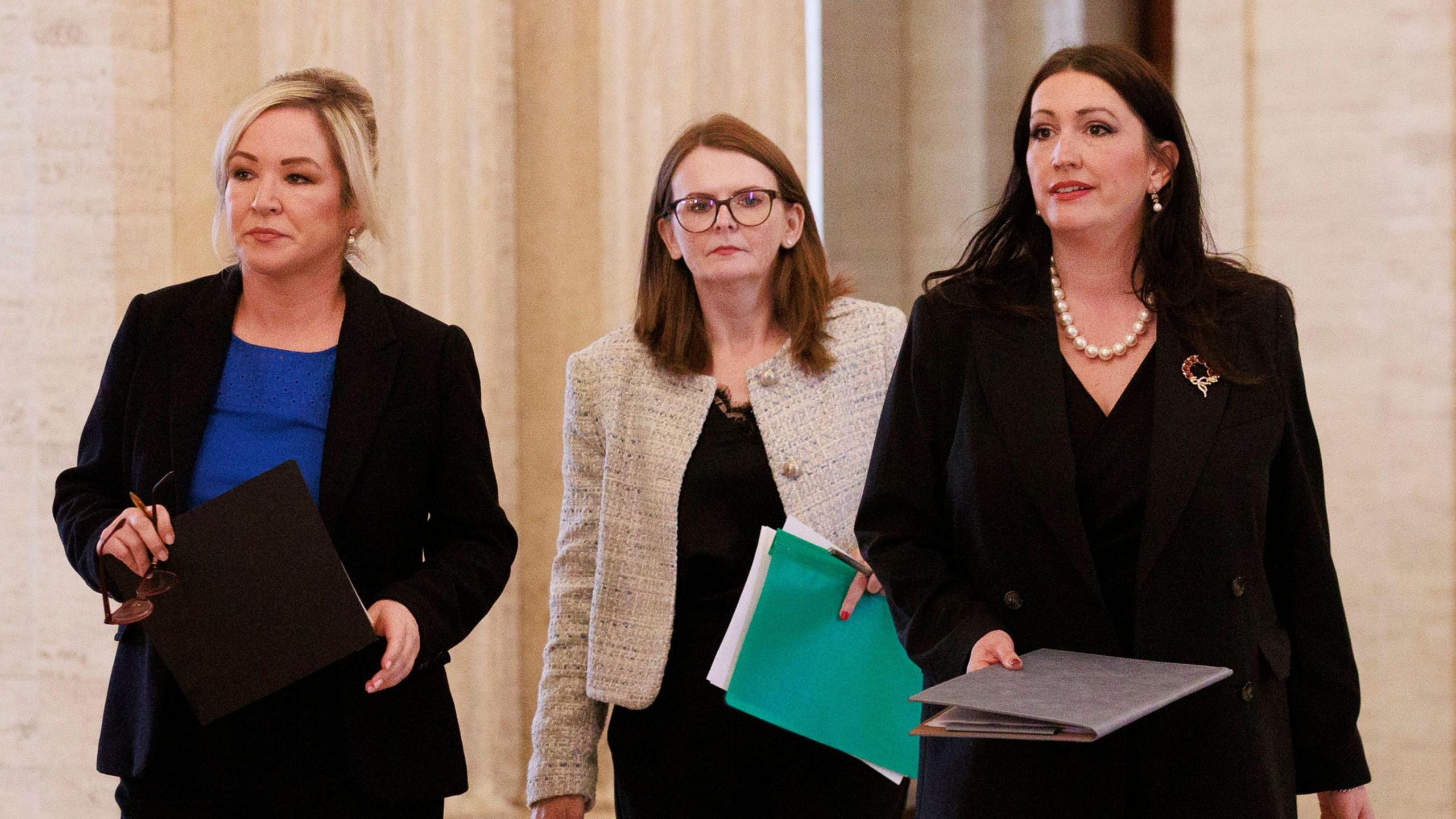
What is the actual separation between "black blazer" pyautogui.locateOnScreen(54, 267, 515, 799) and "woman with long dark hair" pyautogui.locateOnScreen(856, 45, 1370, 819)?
670 millimetres

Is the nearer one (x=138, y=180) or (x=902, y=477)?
(x=902, y=477)

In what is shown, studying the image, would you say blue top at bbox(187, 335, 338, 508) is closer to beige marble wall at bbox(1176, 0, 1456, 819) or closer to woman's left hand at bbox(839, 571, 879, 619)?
woman's left hand at bbox(839, 571, 879, 619)

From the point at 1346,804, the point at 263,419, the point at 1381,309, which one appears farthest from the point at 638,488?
the point at 1381,309

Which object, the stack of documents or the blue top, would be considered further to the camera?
the stack of documents

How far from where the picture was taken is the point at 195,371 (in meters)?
2.31

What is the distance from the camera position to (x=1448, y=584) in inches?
166

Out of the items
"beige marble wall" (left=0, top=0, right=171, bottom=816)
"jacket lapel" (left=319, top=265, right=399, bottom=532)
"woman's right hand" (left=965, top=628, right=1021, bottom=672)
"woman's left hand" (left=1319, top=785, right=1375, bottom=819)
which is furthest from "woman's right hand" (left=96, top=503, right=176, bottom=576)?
"beige marble wall" (left=0, top=0, right=171, bottom=816)

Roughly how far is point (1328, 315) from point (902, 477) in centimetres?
266

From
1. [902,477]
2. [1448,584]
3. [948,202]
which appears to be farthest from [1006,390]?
[948,202]

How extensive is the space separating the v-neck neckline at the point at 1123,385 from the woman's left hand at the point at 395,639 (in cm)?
104

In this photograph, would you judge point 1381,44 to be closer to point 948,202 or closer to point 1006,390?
point 948,202

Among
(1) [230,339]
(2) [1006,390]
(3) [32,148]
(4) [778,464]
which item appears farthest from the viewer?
(3) [32,148]

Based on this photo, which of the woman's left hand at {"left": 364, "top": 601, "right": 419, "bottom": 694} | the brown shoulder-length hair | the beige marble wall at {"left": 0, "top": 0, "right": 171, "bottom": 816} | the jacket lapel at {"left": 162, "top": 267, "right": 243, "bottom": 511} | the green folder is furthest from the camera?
the beige marble wall at {"left": 0, "top": 0, "right": 171, "bottom": 816}

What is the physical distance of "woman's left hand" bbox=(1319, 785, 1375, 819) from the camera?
2191 mm
